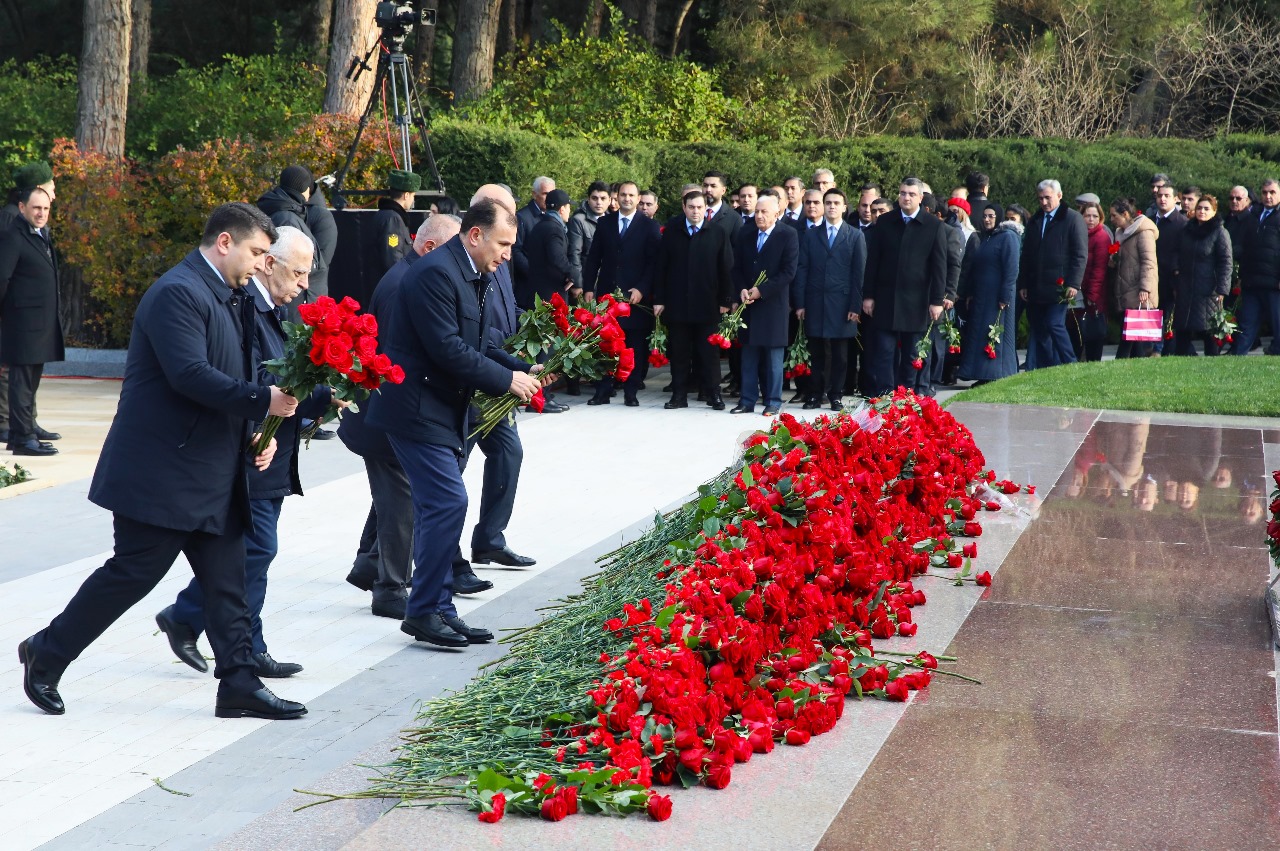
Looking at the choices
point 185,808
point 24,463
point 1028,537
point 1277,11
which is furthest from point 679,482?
point 1277,11

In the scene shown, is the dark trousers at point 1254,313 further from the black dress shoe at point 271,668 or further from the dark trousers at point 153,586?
the dark trousers at point 153,586

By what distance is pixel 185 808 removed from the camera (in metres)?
4.63

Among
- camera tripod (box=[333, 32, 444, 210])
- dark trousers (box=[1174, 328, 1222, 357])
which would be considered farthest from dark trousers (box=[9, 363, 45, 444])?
dark trousers (box=[1174, 328, 1222, 357])

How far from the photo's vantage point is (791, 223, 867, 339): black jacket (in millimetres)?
14328

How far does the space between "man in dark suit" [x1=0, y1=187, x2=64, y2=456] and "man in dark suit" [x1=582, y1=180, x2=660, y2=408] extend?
A: 18.0 ft

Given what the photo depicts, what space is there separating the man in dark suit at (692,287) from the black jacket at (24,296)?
568 centimetres

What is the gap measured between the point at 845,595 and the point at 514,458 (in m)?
2.93

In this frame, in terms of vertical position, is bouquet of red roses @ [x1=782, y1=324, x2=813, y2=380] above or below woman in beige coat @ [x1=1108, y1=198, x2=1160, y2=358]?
below

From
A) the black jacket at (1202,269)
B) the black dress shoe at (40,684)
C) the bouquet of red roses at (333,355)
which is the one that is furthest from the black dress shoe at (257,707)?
the black jacket at (1202,269)

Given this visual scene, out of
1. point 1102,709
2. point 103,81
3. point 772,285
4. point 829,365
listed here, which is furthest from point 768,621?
point 103,81

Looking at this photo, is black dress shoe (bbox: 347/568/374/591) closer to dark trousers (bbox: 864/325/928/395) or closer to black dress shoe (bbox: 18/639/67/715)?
black dress shoe (bbox: 18/639/67/715)

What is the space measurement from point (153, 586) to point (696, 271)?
9.44m

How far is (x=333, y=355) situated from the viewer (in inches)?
197

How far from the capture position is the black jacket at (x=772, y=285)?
13852 millimetres
